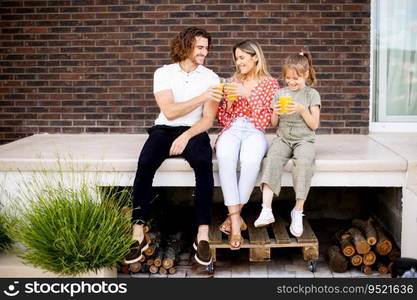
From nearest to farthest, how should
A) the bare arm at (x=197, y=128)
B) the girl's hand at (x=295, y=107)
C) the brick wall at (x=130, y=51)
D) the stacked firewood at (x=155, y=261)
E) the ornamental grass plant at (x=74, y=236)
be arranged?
the ornamental grass plant at (x=74, y=236)
the girl's hand at (x=295, y=107)
the bare arm at (x=197, y=128)
the stacked firewood at (x=155, y=261)
the brick wall at (x=130, y=51)

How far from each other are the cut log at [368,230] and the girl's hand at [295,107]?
3.60 ft

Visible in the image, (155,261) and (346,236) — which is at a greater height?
(346,236)

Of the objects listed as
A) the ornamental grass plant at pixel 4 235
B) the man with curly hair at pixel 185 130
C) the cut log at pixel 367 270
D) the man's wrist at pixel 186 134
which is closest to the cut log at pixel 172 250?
the man with curly hair at pixel 185 130

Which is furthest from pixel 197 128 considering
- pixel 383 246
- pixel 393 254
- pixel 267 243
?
pixel 393 254

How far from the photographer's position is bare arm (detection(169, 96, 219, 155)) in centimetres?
430

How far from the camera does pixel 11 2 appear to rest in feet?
19.6

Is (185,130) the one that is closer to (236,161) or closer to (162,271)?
(236,161)

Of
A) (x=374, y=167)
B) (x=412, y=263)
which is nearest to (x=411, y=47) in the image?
(x=374, y=167)

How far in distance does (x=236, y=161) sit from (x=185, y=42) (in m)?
0.94

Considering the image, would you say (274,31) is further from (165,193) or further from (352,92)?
(165,193)

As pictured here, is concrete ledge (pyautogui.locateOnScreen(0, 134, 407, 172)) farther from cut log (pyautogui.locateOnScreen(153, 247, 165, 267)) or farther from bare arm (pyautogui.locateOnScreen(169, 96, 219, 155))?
cut log (pyautogui.locateOnScreen(153, 247, 165, 267))

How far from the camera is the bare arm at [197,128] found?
430 centimetres

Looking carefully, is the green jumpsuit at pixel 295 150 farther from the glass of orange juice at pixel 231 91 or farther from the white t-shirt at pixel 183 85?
the white t-shirt at pixel 183 85

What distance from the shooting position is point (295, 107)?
412 cm
